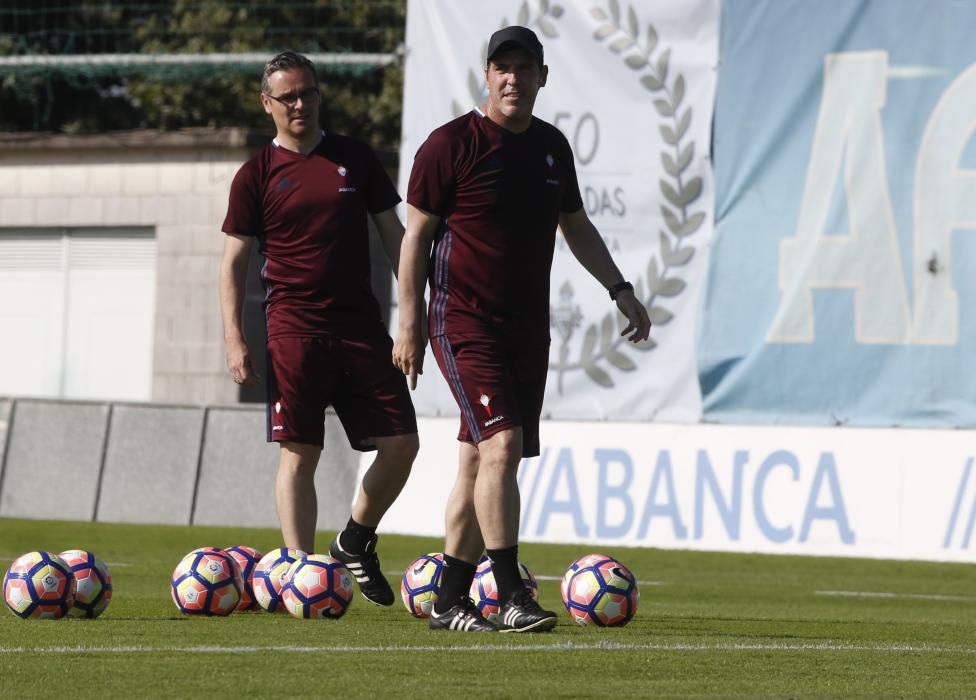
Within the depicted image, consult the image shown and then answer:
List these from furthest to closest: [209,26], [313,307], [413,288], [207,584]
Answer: [209,26], [313,307], [207,584], [413,288]

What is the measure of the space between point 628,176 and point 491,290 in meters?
8.20

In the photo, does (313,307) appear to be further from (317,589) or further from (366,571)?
(317,589)

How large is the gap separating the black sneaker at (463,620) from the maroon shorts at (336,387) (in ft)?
5.08

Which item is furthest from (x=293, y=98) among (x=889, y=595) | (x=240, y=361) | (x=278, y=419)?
(x=889, y=595)

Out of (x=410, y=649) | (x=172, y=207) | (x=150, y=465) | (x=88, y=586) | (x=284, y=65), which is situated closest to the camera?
(x=410, y=649)

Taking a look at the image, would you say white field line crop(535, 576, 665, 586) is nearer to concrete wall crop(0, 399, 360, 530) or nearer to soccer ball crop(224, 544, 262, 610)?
soccer ball crop(224, 544, 262, 610)

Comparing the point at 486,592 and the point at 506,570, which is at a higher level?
the point at 506,570

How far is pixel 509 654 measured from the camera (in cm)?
664

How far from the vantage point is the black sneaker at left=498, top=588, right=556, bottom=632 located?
293 inches

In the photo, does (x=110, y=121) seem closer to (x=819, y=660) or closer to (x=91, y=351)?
(x=91, y=351)

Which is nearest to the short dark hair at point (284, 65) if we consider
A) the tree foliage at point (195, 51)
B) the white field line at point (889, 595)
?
the white field line at point (889, 595)

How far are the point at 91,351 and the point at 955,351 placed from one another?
47.0 ft

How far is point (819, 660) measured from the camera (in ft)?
22.5

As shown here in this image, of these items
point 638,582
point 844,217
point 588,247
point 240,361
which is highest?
point 844,217
